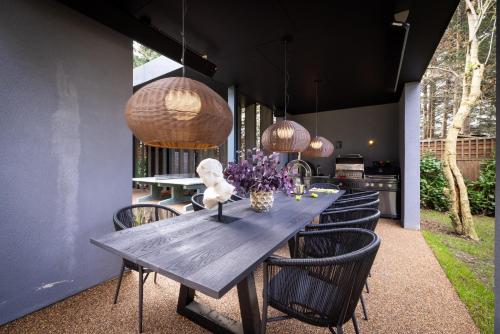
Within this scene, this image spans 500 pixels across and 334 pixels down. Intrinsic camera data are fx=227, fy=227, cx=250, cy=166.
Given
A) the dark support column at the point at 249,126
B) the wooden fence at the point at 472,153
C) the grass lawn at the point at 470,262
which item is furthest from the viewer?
the dark support column at the point at 249,126

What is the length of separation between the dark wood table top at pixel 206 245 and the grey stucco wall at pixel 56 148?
0.93m

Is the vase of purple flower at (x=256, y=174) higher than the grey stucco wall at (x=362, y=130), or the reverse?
the grey stucco wall at (x=362, y=130)

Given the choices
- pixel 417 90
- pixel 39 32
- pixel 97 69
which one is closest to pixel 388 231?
pixel 417 90

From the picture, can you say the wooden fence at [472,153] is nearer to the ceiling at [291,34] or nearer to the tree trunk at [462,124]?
the tree trunk at [462,124]

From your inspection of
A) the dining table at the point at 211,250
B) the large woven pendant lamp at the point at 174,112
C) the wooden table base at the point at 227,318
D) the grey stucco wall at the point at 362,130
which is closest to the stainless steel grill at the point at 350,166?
the grey stucco wall at the point at 362,130

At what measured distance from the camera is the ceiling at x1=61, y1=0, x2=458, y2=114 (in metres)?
2.08

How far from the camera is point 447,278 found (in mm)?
2457

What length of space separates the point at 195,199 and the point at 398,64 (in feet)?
11.0

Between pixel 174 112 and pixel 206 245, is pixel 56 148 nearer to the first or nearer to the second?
pixel 174 112

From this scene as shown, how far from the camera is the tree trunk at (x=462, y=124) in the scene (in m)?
3.45

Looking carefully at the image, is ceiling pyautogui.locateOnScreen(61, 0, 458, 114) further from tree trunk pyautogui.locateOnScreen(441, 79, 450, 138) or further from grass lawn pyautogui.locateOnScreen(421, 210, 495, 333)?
tree trunk pyautogui.locateOnScreen(441, 79, 450, 138)

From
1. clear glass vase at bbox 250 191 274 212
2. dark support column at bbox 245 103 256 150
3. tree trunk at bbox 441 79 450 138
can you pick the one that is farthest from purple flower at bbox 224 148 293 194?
tree trunk at bbox 441 79 450 138

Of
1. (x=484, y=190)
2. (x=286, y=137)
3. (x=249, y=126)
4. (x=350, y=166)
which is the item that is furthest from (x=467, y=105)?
(x=249, y=126)

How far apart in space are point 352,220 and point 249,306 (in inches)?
45.9
